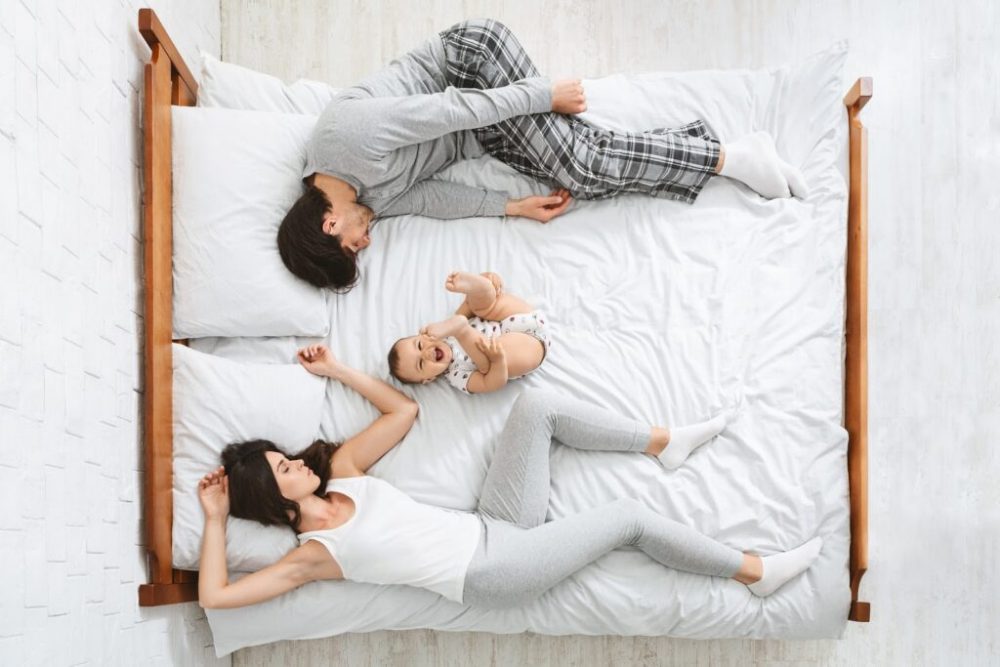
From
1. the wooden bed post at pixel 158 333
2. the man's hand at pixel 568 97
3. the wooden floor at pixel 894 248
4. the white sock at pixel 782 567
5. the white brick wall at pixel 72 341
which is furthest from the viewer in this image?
the wooden floor at pixel 894 248

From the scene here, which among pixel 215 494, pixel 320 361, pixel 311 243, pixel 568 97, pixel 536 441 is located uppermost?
pixel 568 97

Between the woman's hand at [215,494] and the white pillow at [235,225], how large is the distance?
336 millimetres

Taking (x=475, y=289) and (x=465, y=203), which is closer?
(x=475, y=289)

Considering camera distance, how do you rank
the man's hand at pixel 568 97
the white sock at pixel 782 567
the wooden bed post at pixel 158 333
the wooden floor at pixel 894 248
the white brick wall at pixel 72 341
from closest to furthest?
1. the white brick wall at pixel 72 341
2. the wooden bed post at pixel 158 333
3. the white sock at pixel 782 567
4. the man's hand at pixel 568 97
5. the wooden floor at pixel 894 248

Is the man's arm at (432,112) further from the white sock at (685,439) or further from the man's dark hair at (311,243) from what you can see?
the white sock at (685,439)

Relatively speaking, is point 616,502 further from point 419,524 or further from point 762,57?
point 762,57

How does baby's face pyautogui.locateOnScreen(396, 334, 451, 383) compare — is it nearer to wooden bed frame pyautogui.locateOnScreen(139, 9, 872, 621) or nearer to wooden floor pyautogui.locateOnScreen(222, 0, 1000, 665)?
Result: wooden bed frame pyautogui.locateOnScreen(139, 9, 872, 621)

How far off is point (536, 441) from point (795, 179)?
3.00ft

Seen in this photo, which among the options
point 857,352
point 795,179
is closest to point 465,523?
point 857,352

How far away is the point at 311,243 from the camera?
1.78 m

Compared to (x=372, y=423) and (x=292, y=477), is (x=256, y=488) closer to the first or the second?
(x=292, y=477)

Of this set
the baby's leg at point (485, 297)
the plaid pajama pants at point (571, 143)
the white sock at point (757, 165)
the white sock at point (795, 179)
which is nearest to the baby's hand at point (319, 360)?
the baby's leg at point (485, 297)

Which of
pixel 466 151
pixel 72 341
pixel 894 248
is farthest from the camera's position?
pixel 894 248

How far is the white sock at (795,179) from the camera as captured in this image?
189cm
